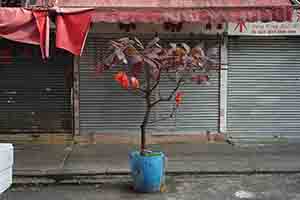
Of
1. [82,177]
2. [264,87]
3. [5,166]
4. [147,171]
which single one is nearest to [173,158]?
[82,177]

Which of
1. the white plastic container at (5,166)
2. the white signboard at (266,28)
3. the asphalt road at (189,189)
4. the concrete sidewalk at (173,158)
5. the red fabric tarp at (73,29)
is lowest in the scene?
the asphalt road at (189,189)

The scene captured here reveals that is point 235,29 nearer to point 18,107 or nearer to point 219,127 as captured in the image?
point 219,127

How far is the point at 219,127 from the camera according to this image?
39.2 feet

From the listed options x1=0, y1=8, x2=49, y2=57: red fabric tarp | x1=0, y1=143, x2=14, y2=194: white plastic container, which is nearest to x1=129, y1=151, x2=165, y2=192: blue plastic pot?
x1=0, y1=143, x2=14, y2=194: white plastic container

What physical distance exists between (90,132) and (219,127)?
10.6 feet

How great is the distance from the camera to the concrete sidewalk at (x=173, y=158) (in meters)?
9.16

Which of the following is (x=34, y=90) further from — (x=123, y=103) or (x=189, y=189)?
(x=189, y=189)

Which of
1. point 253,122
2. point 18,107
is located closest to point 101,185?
point 18,107

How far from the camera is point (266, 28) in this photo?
11.6 meters

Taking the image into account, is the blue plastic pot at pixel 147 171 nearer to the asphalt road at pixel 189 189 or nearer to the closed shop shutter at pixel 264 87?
the asphalt road at pixel 189 189

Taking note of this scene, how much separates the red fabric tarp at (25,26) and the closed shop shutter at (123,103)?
239 centimetres

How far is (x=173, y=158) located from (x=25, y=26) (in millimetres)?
4092

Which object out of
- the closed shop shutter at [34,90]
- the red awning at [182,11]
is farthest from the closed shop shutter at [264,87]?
the closed shop shutter at [34,90]

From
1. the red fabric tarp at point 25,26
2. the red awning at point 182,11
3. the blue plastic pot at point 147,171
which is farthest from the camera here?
the red awning at point 182,11
